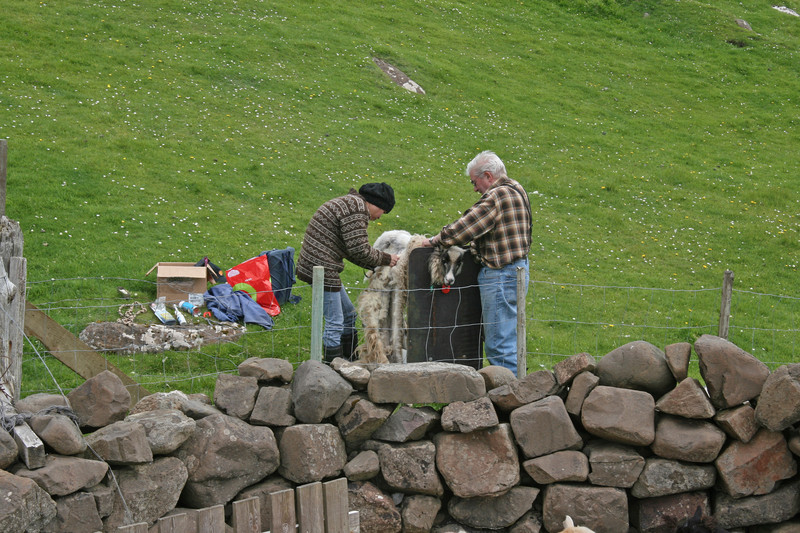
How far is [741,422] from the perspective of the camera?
6.22 metres

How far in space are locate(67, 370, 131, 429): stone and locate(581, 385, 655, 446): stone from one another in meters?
3.76

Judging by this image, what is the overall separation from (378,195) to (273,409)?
262 cm

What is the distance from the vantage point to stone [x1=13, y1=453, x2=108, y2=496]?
16.2ft

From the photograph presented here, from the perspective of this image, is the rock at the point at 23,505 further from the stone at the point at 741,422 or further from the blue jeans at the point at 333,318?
the stone at the point at 741,422

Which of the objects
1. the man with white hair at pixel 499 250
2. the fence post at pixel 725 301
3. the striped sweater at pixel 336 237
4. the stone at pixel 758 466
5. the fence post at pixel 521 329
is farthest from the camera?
the striped sweater at pixel 336 237

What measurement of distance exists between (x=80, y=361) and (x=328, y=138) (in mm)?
12177

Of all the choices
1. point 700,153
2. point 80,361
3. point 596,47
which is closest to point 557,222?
point 700,153

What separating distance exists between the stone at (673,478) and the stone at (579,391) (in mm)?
758

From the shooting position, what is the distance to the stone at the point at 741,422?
6211mm

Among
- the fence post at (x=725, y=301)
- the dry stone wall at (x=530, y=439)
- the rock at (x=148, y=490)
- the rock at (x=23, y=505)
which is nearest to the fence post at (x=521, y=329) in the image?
the dry stone wall at (x=530, y=439)

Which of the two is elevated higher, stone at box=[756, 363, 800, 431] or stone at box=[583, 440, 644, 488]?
stone at box=[756, 363, 800, 431]

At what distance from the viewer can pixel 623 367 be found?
21.5ft

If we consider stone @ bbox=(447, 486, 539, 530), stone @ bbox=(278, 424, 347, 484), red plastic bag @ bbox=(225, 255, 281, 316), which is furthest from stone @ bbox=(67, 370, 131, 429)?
red plastic bag @ bbox=(225, 255, 281, 316)

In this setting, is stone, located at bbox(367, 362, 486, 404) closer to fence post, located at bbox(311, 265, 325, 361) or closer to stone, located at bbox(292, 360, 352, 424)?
stone, located at bbox(292, 360, 352, 424)
